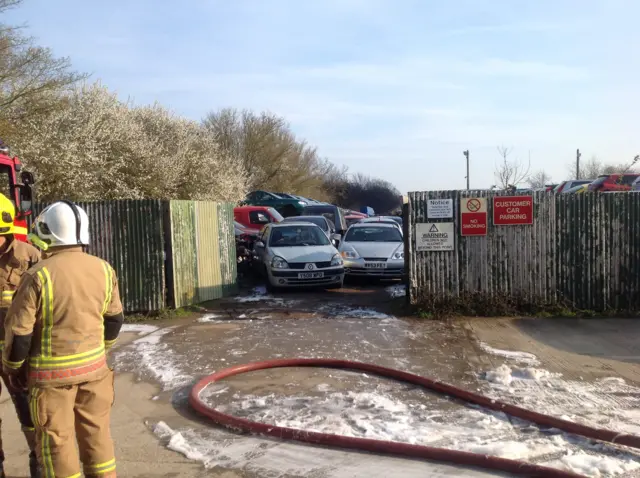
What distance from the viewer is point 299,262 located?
12.0m

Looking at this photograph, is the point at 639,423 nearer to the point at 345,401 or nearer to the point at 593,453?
the point at 593,453

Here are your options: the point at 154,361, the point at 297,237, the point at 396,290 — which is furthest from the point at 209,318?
the point at 396,290

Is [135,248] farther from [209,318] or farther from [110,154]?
[110,154]

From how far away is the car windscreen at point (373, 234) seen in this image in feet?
44.9

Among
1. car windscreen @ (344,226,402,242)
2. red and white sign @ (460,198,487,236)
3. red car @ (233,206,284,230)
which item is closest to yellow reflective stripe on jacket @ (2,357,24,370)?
red and white sign @ (460,198,487,236)

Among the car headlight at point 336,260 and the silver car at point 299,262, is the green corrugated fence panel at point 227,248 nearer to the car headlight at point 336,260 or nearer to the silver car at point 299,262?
the silver car at point 299,262

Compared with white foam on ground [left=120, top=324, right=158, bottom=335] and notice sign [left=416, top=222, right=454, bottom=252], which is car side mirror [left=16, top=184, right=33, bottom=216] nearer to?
A: white foam on ground [left=120, top=324, right=158, bottom=335]

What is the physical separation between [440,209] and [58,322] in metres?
7.49

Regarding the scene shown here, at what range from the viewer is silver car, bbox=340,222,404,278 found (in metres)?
12.7

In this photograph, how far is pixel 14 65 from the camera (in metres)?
15.8

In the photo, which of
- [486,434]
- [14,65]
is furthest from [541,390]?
[14,65]

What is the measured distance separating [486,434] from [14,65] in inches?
629

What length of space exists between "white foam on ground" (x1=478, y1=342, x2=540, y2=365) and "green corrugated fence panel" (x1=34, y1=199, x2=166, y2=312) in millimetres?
5580

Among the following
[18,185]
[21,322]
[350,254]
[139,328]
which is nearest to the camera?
[21,322]
